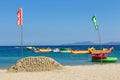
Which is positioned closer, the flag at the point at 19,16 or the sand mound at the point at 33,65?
the sand mound at the point at 33,65

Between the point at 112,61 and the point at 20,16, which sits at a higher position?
the point at 20,16

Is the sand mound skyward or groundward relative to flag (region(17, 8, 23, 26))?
groundward

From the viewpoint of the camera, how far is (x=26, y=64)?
2353cm

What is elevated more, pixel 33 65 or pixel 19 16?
pixel 19 16

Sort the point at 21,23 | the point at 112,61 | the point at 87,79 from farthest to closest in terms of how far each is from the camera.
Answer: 1. the point at 112,61
2. the point at 21,23
3. the point at 87,79

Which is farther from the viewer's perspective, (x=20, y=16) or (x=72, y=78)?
(x=20, y=16)

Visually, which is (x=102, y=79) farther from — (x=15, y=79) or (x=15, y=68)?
(x=15, y=68)

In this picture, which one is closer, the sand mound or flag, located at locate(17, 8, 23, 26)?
the sand mound

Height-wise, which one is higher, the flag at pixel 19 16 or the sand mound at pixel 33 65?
the flag at pixel 19 16

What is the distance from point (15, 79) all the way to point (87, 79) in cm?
379

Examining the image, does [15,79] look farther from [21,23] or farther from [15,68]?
[21,23]

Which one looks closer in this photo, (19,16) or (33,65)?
(33,65)

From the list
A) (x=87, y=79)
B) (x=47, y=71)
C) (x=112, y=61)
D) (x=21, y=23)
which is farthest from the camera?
(x=112, y=61)

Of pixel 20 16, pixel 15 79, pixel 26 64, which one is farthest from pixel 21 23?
pixel 15 79
